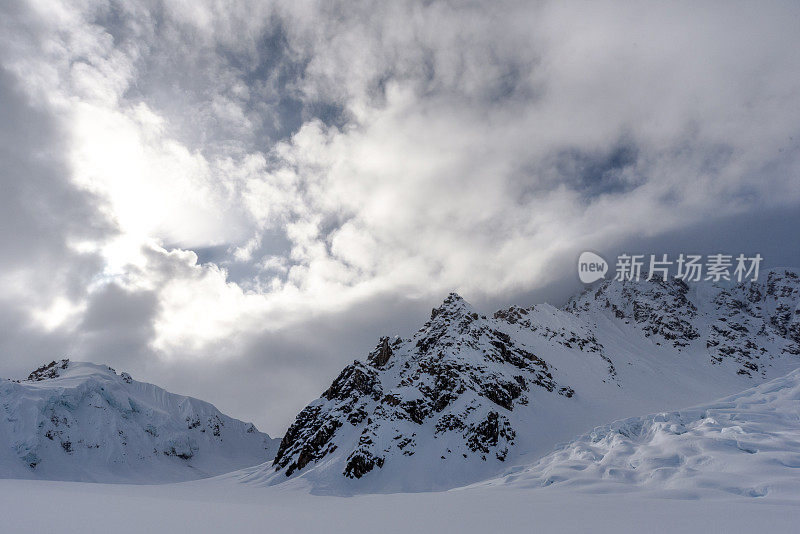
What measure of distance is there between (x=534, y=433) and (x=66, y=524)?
116 meters

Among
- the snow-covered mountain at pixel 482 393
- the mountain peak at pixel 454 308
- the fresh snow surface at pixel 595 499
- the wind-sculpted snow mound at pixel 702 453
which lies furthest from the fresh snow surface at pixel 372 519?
the mountain peak at pixel 454 308

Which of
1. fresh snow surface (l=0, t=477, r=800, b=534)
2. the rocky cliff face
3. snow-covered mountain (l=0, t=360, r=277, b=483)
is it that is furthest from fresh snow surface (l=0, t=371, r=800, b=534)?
snow-covered mountain (l=0, t=360, r=277, b=483)

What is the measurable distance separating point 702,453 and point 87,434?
197 metres

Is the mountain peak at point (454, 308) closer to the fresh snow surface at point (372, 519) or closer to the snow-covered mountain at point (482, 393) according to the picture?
the snow-covered mountain at point (482, 393)

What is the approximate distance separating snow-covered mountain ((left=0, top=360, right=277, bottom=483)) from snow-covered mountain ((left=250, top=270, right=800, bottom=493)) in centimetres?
7028

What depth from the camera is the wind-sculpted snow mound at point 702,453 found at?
3981 cm

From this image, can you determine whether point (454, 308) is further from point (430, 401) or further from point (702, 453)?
point (702, 453)

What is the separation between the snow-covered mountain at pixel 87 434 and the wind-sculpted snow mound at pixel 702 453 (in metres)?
155

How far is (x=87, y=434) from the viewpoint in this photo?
14700 cm

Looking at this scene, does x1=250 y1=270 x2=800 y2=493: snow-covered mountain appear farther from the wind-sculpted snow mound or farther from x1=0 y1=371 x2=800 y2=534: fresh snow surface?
the wind-sculpted snow mound

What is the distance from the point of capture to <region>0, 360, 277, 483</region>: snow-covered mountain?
12644cm

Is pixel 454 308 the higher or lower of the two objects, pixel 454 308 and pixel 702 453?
the higher

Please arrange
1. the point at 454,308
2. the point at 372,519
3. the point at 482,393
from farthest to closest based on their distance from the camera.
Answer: the point at 454,308 < the point at 482,393 < the point at 372,519

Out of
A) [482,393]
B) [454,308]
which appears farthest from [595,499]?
[454,308]
